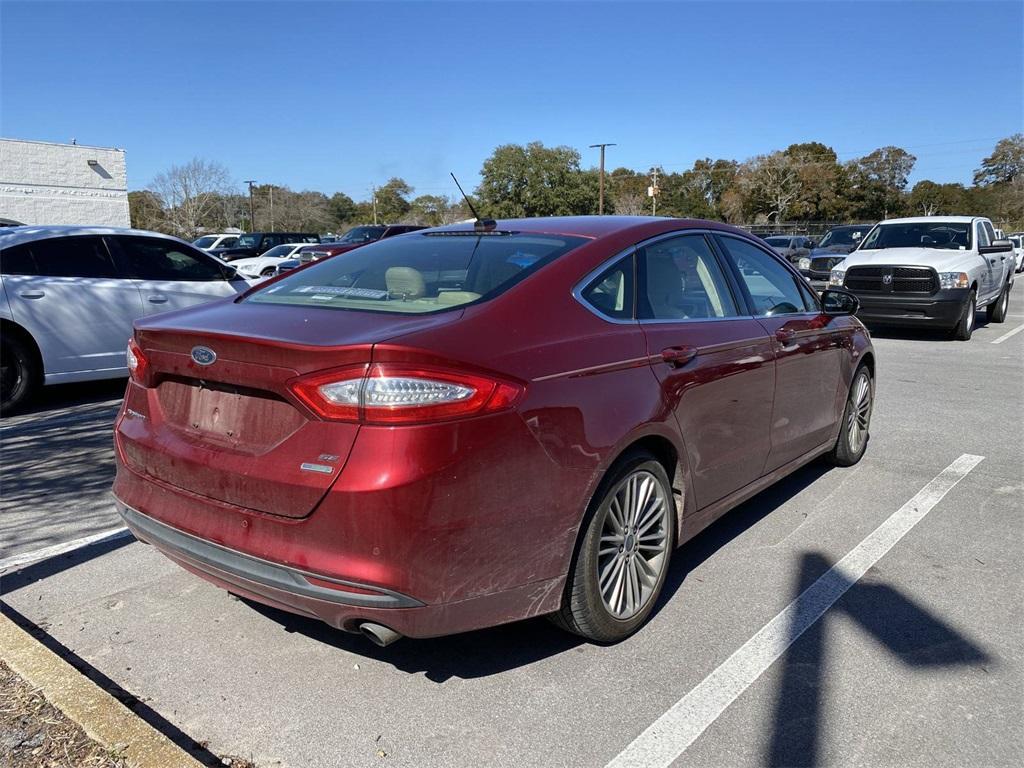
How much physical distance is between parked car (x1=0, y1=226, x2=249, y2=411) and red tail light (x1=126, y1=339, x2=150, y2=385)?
486 cm

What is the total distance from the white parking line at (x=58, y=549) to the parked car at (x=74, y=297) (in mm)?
3773

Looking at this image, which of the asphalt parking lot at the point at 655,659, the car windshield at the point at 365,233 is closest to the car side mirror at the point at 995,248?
the asphalt parking lot at the point at 655,659

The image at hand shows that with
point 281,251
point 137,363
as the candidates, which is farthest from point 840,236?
point 137,363

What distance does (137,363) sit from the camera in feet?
10.5

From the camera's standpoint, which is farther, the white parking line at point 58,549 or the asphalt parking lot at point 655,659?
the white parking line at point 58,549

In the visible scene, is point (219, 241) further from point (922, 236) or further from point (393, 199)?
point (393, 199)

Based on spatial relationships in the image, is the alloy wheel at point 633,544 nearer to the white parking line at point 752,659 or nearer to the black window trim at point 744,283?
the white parking line at point 752,659

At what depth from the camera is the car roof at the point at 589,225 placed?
11.9 ft

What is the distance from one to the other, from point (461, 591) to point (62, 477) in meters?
3.90

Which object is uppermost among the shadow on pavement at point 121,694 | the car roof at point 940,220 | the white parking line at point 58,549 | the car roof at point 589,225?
the car roof at point 940,220

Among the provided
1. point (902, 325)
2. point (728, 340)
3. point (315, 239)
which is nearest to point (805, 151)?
point (315, 239)

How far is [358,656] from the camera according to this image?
3.16 meters

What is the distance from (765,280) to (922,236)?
10.9m

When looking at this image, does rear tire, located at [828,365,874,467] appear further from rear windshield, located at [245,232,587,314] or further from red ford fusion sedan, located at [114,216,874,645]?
rear windshield, located at [245,232,587,314]
